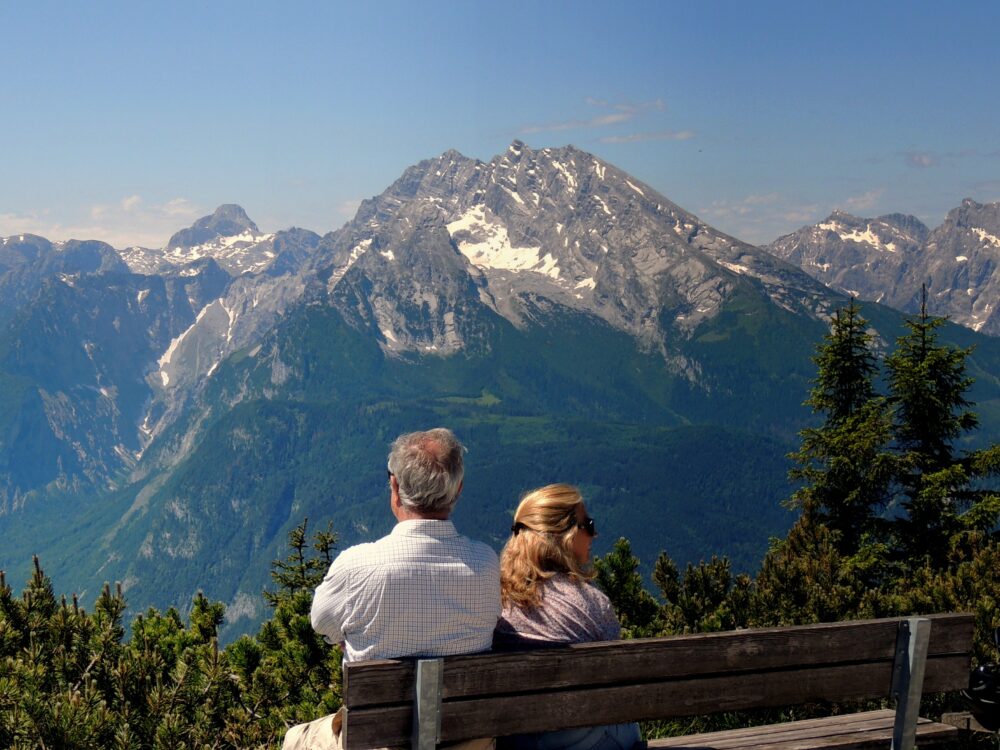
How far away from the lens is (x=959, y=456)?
96.8 ft

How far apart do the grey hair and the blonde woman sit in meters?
0.68

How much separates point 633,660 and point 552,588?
898 mm

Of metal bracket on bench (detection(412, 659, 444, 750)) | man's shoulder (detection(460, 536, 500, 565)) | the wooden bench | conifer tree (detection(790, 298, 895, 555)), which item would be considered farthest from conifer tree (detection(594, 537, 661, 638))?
conifer tree (detection(790, 298, 895, 555))

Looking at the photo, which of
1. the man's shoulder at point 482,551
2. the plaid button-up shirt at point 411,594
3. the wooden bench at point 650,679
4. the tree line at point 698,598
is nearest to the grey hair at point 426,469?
the plaid button-up shirt at point 411,594

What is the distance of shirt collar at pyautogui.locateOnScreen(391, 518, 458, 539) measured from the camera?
17.9 ft

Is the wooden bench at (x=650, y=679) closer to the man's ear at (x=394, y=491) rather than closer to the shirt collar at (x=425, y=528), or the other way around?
the shirt collar at (x=425, y=528)

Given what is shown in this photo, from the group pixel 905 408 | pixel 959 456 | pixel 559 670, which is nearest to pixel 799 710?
pixel 559 670

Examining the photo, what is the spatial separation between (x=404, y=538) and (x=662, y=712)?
1.81 metres

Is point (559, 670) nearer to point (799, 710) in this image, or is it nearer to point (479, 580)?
point (479, 580)

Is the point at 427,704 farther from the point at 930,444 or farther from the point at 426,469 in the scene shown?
the point at 930,444

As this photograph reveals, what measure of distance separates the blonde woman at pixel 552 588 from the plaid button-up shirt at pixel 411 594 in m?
0.45

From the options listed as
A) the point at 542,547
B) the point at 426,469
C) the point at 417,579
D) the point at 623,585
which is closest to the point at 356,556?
the point at 417,579

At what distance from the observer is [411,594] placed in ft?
17.7

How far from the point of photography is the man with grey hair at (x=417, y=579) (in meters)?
5.39
